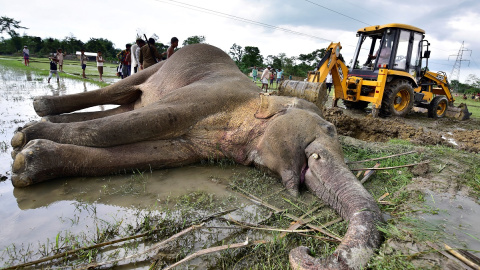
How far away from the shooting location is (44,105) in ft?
14.5

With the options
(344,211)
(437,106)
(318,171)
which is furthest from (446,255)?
(437,106)

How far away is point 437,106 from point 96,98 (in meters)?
12.7

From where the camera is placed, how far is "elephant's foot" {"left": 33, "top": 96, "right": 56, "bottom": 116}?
4383 millimetres

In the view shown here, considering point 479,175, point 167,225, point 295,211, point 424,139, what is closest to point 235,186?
point 295,211

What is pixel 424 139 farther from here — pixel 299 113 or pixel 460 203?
pixel 299 113

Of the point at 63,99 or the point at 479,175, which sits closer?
the point at 479,175

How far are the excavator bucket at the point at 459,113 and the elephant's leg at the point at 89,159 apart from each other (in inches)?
520

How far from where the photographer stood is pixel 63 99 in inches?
181

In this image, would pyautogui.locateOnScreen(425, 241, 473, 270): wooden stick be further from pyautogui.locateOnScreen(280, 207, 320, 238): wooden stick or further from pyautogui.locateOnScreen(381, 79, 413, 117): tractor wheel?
pyautogui.locateOnScreen(381, 79, 413, 117): tractor wheel

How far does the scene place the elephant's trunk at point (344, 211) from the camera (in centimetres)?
174

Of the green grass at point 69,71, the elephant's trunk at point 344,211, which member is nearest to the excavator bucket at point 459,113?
the elephant's trunk at point 344,211

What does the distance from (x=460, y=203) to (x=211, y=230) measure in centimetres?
257

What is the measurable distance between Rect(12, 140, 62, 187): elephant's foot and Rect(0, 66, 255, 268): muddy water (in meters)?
0.09

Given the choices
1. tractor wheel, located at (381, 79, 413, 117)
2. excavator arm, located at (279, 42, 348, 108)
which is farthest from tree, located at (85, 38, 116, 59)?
tractor wheel, located at (381, 79, 413, 117)
